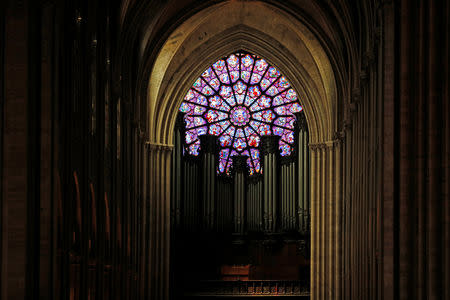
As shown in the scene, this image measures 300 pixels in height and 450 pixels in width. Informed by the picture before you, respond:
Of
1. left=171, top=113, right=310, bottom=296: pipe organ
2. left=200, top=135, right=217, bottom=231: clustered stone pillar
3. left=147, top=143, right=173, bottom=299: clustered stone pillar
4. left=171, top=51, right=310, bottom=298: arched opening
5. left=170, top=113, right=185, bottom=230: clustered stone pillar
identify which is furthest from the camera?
left=200, top=135, right=217, bottom=231: clustered stone pillar

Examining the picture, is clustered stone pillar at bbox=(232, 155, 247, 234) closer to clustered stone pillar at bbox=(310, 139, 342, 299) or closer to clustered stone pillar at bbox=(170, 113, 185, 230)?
clustered stone pillar at bbox=(170, 113, 185, 230)

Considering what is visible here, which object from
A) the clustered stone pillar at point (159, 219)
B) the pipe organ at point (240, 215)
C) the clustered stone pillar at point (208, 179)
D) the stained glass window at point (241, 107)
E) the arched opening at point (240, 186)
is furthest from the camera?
the stained glass window at point (241, 107)

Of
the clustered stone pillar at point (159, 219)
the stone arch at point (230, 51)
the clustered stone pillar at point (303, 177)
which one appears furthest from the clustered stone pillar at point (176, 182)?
the clustered stone pillar at point (303, 177)

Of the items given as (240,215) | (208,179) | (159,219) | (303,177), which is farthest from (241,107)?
(159,219)

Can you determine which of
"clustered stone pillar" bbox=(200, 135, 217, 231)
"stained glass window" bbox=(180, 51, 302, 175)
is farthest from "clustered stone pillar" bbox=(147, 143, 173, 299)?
"stained glass window" bbox=(180, 51, 302, 175)

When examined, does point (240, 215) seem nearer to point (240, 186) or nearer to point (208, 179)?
point (240, 186)

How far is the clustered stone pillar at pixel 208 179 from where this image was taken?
3094cm

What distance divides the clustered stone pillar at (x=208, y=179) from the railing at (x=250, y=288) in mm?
2128

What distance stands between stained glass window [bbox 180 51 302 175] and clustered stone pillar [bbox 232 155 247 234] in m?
0.35

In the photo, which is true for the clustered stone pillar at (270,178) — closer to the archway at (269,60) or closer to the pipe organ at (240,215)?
the pipe organ at (240,215)

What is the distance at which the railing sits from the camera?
2964cm

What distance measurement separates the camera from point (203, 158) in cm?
3125
